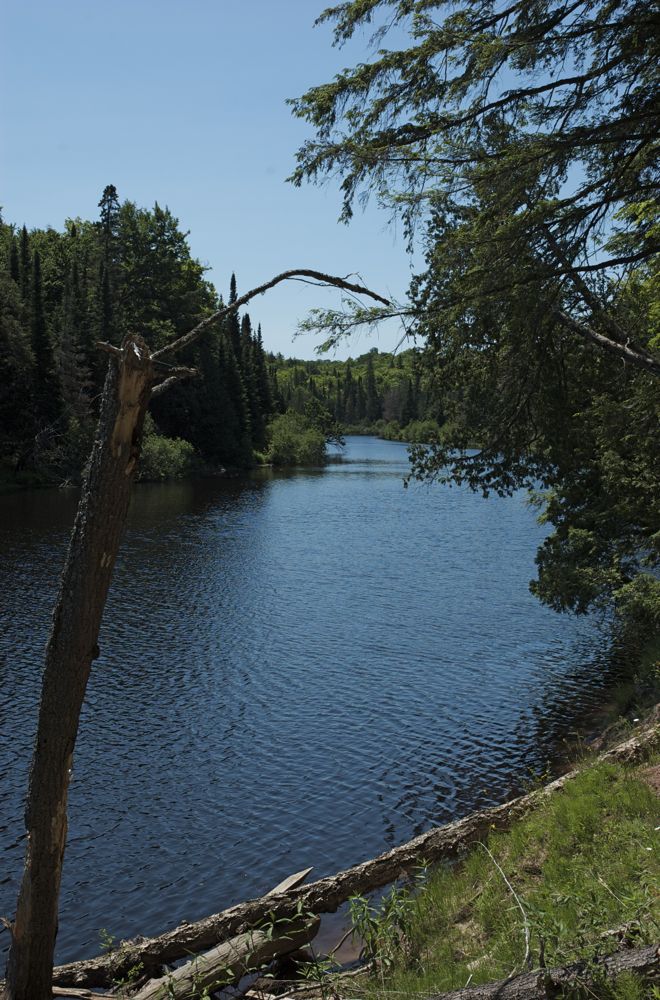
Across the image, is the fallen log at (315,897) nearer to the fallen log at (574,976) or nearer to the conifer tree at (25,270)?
the fallen log at (574,976)

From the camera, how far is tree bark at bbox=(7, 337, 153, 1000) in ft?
18.4

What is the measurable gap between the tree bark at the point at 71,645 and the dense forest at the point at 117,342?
95.3 feet

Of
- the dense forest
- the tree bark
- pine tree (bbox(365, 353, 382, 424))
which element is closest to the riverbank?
the tree bark

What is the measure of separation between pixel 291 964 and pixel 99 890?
4106 mm

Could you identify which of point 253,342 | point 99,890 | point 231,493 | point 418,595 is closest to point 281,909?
point 99,890

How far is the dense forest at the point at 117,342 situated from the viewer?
172 feet

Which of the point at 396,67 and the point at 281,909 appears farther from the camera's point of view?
the point at 396,67

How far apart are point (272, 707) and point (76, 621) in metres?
11.2

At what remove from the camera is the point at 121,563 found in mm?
29844

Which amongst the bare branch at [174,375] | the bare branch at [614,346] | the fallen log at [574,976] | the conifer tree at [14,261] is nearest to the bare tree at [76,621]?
the bare branch at [174,375]

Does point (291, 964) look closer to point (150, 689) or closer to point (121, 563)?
point (150, 689)

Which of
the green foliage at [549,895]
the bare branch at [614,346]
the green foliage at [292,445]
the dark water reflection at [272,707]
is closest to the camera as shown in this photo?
the green foliage at [549,895]

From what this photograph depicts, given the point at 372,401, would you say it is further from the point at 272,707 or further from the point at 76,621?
the point at 76,621

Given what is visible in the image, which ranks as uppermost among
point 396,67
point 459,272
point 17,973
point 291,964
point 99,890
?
point 396,67
